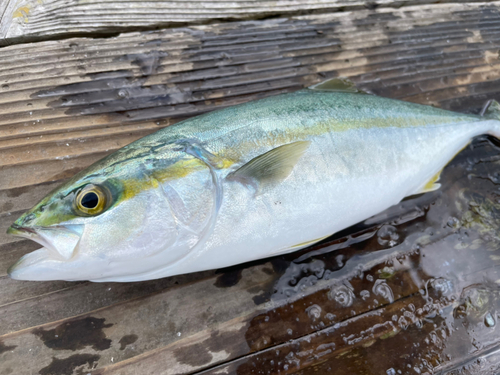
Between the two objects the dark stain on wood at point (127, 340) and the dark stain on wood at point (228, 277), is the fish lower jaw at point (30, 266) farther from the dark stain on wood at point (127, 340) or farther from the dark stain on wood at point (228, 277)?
the dark stain on wood at point (228, 277)

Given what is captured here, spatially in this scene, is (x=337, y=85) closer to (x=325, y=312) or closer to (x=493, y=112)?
(x=493, y=112)

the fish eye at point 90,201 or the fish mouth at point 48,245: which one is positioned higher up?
the fish eye at point 90,201

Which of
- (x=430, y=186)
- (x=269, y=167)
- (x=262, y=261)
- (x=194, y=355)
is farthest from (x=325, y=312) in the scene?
(x=430, y=186)

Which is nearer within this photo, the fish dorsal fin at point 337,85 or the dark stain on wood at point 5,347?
the dark stain on wood at point 5,347

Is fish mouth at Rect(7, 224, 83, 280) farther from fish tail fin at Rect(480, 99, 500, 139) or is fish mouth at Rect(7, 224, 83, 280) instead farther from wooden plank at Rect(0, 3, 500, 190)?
fish tail fin at Rect(480, 99, 500, 139)

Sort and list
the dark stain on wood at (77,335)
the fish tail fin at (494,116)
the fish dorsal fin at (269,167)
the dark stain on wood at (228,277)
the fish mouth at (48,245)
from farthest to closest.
Result: the fish tail fin at (494,116) < the dark stain on wood at (228,277) < the dark stain on wood at (77,335) < the fish dorsal fin at (269,167) < the fish mouth at (48,245)

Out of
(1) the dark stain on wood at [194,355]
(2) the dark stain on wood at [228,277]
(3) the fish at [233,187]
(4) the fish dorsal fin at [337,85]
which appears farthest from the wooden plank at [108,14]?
(1) the dark stain on wood at [194,355]

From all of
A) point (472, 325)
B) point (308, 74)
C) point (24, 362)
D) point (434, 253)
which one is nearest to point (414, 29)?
point (308, 74)
